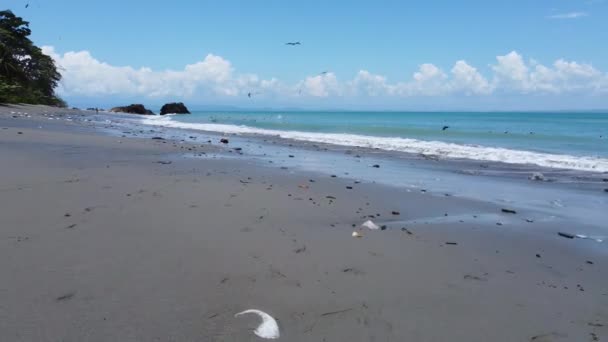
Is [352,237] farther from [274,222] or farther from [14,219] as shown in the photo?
[14,219]

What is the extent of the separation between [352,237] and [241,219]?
145cm

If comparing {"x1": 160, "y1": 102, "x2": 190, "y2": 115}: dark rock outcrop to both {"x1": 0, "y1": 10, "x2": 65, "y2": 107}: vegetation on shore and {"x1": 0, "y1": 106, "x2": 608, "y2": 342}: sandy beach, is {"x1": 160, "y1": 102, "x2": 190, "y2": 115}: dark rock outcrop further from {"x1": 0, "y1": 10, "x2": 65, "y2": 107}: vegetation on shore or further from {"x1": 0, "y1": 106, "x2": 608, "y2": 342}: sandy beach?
{"x1": 0, "y1": 106, "x2": 608, "y2": 342}: sandy beach

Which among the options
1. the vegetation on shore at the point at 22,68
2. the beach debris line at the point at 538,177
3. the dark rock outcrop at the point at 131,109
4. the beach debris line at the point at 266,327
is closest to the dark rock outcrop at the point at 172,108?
the dark rock outcrop at the point at 131,109

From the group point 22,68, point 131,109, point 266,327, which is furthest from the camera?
point 131,109

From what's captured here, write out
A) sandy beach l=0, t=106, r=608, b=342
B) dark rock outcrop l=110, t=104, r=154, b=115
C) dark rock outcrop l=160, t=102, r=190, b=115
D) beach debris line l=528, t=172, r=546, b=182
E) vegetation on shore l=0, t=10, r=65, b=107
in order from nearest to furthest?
1. sandy beach l=0, t=106, r=608, b=342
2. beach debris line l=528, t=172, r=546, b=182
3. vegetation on shore l=0, t=10, r=65, b=107
4. dark rock outcrop l=110, t=104, r=154, b=115
5. dark rock outcrop l=160, t=102, r=190, b=115

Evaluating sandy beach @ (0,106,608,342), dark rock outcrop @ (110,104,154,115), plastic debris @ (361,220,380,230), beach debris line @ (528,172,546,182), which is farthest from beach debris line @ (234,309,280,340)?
→ dark rock outcrop @ (110,104,154,115)

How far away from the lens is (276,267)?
4.03 metres

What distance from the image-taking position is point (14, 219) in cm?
473

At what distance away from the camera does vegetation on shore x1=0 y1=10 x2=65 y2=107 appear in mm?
38750

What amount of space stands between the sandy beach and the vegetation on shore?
3244 cm

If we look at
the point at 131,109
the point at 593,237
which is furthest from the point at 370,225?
the point at 131,109

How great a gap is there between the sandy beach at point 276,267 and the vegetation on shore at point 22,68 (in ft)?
106

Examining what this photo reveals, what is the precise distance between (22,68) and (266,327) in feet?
176

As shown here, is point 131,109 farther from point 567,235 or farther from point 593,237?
point 593,237
